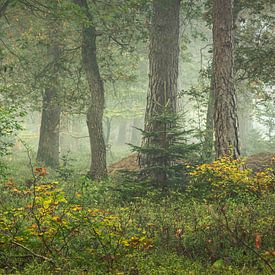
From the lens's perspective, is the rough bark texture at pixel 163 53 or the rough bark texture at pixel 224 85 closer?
the rough bark texture at pixel 224 85

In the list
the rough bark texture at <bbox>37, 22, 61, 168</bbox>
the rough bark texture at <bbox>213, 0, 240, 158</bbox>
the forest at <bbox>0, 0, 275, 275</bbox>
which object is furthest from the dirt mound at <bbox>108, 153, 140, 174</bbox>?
the rough bark texture at <bbox>213, 0, 240, 158</bbox>

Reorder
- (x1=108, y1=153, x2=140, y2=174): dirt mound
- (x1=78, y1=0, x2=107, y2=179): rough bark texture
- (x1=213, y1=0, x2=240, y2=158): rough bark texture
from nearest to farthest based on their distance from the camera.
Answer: (x1=213, y1=0, x2=240, y2=158): rough bark texture < (x1=78, y1=0, x2=107, y2=179): rough bark texture < (x1=108, y1=153, x2=140, y2=174): dirt mound

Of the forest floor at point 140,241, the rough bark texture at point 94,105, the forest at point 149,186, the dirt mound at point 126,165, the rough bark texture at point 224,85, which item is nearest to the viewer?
the forest floor at point 140,241

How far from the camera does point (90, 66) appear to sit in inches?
555

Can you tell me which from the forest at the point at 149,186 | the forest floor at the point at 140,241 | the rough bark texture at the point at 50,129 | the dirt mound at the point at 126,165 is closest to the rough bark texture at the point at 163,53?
the forest at the point at 149,186

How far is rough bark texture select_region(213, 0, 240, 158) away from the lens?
10.7 m

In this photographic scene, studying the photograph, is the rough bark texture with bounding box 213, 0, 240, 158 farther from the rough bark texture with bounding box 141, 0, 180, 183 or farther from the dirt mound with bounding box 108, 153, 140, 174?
the dirt mound with bounding box 108, 153, 140, 174

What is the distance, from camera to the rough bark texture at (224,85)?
10742 millimetres

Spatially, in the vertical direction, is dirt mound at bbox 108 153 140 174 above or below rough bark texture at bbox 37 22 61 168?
below

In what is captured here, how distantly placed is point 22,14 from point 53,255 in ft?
43.5

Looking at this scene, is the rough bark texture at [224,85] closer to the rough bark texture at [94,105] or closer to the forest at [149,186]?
the forest at [149,186]

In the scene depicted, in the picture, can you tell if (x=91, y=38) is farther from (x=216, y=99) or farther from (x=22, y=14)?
(x=216, y=99)

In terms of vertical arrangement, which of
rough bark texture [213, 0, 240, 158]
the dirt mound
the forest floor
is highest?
rough bark texture [213, 0, 240, 158]

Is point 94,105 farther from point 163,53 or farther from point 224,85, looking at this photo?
point 224,85
